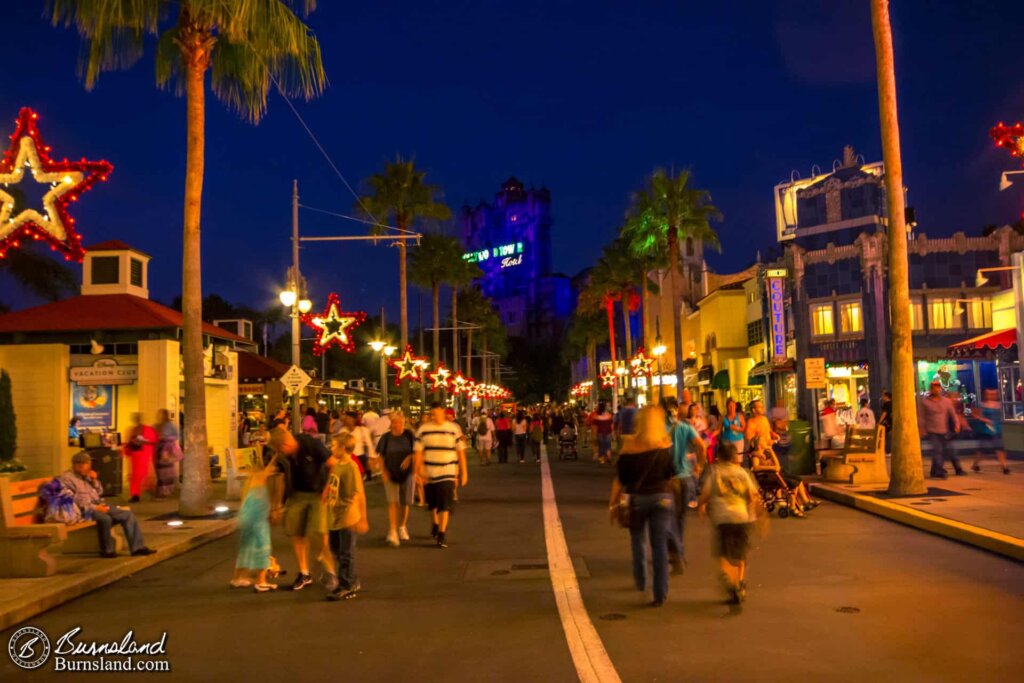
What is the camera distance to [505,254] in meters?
184

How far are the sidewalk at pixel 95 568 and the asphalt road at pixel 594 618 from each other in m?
0.19

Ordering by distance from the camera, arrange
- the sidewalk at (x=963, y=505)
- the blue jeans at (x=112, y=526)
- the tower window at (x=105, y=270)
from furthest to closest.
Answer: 1. the tower window at (x=105, y=270)
2. the blue jeans at (x=112, y=526)
3. the sidewalk at (x=963, y=505)

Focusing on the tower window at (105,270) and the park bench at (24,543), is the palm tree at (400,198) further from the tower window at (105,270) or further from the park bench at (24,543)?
the park bench at (24,543)

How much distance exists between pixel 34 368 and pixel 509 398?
367 ft

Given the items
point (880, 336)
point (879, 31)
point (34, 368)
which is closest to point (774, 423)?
point (879, 31)

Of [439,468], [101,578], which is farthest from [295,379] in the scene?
[101,578]

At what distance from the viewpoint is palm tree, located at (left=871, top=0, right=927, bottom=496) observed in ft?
52.2

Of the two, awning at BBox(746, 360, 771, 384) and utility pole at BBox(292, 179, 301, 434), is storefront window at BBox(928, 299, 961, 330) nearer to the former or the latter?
awning at BBox(746, 360, 771, 384)

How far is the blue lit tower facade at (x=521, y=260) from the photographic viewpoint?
17350 cm

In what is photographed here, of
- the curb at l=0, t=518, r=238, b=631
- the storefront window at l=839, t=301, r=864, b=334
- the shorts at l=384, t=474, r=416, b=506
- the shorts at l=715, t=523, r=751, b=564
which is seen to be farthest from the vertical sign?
the shorts at l=715, t=523, r=751, b=564

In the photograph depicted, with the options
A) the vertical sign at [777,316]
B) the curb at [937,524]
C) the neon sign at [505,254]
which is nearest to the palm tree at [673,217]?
the vertical sign at [777,316]

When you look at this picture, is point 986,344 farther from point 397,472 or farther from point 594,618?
point 594,618

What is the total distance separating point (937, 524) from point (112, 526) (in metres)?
10.6

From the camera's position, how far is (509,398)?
13438 cm
